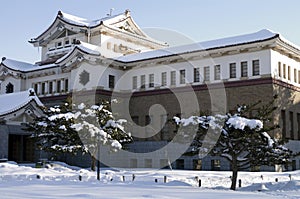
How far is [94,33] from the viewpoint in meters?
40.3

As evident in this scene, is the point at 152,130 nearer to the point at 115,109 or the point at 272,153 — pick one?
the point at 115,109

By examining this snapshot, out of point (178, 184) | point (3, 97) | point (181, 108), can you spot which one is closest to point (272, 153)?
point (178, 184)

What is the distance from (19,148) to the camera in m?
33.5

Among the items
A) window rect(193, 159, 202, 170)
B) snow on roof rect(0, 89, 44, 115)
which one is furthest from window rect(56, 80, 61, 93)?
window rect(193, 159, 202, 170)

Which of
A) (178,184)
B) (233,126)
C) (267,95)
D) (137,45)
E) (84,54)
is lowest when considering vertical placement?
(178,184)

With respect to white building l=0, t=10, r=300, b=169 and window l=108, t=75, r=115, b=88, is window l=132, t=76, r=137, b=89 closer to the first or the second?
white building l=0, t=10, r=300, b=169

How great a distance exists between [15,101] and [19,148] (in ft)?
12.4

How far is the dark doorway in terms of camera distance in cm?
3316

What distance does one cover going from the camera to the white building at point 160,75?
2977 cm

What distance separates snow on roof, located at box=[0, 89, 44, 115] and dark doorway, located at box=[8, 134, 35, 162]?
7.97 ft

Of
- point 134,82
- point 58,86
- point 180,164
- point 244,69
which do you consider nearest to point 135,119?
point 134,82

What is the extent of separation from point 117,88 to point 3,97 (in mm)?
9403

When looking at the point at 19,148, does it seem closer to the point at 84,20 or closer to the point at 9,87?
the point at 9,87

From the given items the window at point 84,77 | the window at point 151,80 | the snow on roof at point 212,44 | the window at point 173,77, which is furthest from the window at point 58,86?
the window at point 173,77
